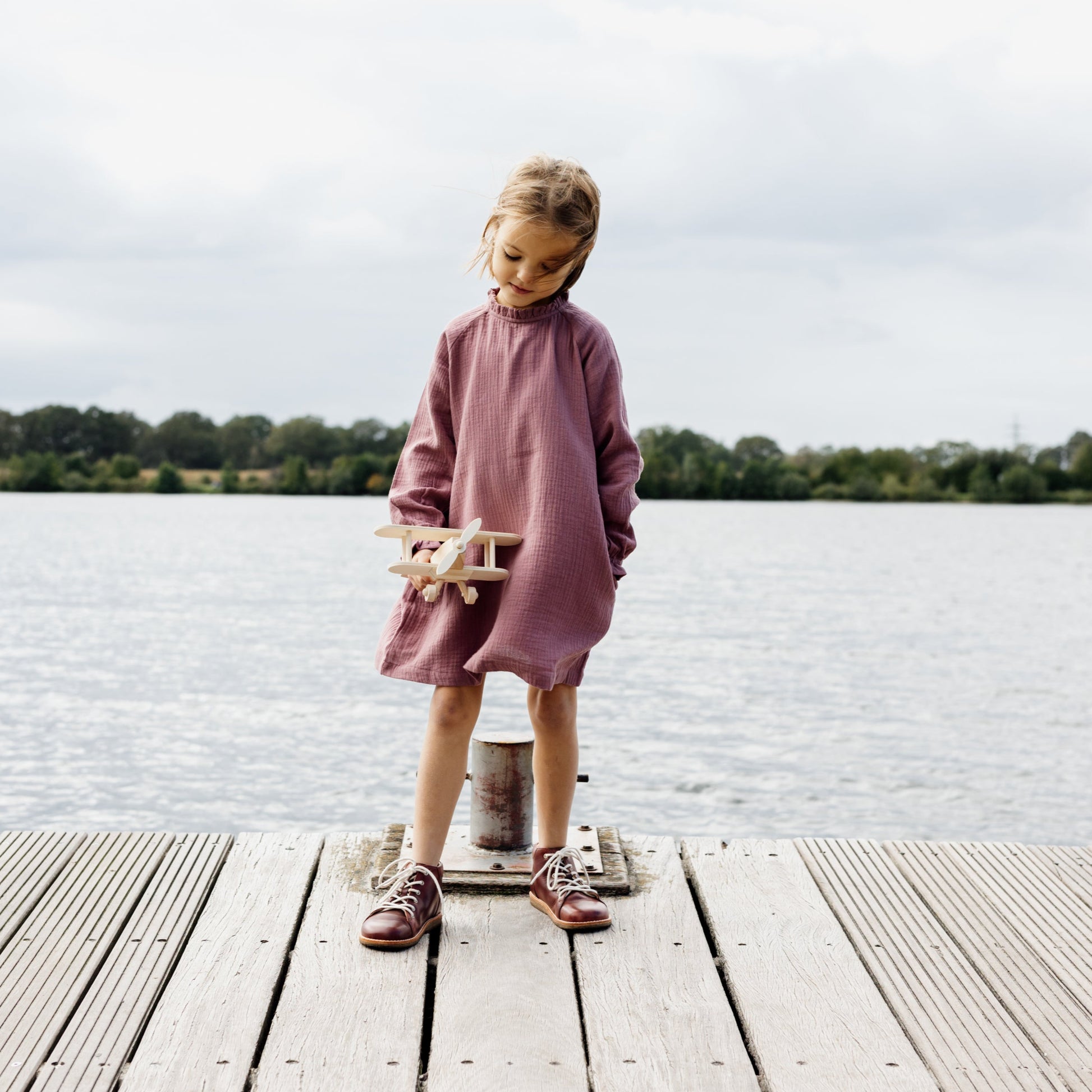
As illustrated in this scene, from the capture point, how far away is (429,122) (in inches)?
1177

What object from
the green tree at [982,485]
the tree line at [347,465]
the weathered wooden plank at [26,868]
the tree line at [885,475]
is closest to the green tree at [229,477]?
the tree line at [347,465]

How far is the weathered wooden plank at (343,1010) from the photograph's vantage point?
167cm

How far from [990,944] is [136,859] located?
1.86 m

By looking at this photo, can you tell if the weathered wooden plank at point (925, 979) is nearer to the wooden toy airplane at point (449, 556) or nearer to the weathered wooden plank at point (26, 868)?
the wooden toy airplane at point (449, 556)

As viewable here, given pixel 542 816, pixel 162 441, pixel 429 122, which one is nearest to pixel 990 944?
pixel 542 816

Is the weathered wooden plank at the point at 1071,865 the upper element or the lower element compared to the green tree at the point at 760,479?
lower

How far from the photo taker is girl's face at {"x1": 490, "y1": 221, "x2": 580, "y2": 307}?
218 cm

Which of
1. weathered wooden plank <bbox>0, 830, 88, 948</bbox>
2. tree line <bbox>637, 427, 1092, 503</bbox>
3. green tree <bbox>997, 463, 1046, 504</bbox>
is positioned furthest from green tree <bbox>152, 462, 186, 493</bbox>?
weathered wooden plank <bbox>0, 830, 88, 948</bbox>

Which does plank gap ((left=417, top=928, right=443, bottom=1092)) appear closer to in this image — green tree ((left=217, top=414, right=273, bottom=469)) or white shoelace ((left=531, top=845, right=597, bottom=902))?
white shoelace ((left=531, top=845, right=597, bottom=902))

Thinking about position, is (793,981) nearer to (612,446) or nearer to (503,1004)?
(503,1004)

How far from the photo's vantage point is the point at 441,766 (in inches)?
91.9

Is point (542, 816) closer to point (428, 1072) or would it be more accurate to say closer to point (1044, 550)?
point (428, 1072)

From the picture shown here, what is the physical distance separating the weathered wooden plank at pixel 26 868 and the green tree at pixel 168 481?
185 ft

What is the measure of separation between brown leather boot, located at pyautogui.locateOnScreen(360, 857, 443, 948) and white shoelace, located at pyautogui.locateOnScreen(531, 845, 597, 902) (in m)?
0.23
